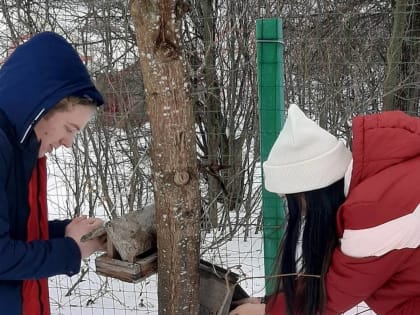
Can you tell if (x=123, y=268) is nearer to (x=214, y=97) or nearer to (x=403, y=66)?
(x=214, y=97)

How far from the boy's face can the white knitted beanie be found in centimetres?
62

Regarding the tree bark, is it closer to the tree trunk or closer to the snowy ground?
the snowy ground

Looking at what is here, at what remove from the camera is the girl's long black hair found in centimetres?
183

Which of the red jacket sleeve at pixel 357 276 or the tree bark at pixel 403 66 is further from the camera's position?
the tree bark at pixel 403 66

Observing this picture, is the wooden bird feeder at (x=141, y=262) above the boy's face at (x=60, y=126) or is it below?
below

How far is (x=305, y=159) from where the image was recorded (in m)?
1.77

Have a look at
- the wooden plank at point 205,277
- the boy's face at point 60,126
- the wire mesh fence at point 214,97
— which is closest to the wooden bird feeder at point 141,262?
the wooden plank at point 205,277

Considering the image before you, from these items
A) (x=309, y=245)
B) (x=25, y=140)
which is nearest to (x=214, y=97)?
(x=309, y=245)

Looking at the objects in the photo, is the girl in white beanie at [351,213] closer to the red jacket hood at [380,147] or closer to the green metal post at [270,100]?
the red jacket hood at [380,147]

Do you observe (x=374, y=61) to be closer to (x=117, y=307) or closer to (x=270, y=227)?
(x=270, y=227)

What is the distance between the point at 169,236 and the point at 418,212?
86 centimetres

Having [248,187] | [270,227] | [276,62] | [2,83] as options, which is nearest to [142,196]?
[248,187]

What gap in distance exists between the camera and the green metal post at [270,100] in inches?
107

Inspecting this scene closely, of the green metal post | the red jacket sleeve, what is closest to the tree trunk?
the red jacket sleeve
